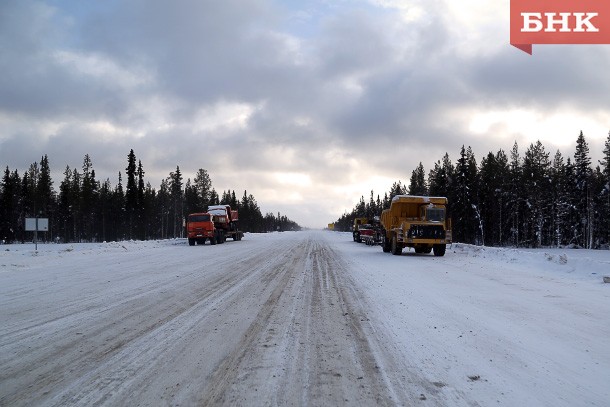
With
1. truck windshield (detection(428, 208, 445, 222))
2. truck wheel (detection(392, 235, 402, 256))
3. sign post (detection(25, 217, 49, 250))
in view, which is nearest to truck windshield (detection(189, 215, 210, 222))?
sign post (detection(25, 217, 49, 250))

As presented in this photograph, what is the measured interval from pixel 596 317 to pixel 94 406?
8.06m

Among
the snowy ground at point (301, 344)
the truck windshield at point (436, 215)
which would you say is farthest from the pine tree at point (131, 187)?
the snowy ground at point (301, 344)

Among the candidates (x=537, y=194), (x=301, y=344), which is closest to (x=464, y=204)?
(x=537, y=194)

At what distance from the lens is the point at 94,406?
11.2 feet

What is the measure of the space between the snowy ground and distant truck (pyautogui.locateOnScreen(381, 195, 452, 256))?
1139 centimetres

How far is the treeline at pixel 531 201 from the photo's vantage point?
187ft

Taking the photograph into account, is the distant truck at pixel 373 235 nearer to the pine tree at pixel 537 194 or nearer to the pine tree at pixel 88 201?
the pine tree at pixel 537 194

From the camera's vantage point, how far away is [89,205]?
85688 mm

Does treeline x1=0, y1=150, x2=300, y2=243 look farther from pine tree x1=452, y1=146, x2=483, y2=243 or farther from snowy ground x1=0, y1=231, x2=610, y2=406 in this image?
snowy ground x1=0, y1=231, x2=610, y2=406

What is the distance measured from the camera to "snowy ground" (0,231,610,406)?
12.3 feet

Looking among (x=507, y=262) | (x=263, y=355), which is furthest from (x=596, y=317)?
(x=507, y=262)

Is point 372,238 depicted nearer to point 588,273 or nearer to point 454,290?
point 588,273

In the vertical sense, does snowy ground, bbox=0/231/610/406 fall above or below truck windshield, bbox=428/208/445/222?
below

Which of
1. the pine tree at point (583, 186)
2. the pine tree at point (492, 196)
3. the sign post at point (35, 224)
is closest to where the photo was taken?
the sign post at point (35, 224)
